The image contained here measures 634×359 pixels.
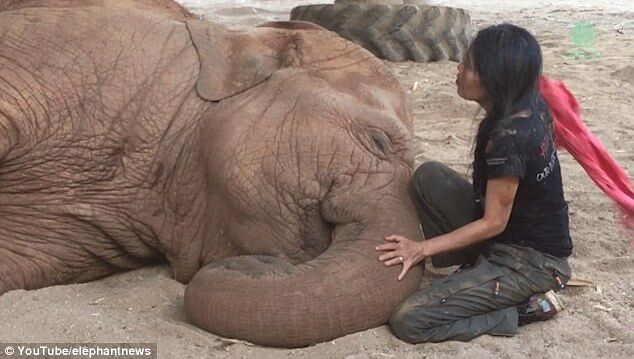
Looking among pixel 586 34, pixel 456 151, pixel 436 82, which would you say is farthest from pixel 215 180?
A: pixel 586 34

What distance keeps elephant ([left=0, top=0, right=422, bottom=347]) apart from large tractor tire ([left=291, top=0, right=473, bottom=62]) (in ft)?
13.3

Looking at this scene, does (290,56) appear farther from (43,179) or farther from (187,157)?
(43,179)

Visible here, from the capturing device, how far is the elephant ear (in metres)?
3.94

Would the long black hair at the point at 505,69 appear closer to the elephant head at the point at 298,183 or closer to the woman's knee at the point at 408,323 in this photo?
→ the elephant head at the point at 298,183

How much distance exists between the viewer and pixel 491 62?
3424mm

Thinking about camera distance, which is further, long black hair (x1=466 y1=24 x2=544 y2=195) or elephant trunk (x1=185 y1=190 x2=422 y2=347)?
long black hair (x1=466 y1=24 x2=544 y2=195)

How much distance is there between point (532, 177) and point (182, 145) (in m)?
1.38

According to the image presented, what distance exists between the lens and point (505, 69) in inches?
134

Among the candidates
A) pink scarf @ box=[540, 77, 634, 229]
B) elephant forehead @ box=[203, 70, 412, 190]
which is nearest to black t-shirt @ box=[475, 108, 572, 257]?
elephant forehead @ box=[203, 70, 412, 190]

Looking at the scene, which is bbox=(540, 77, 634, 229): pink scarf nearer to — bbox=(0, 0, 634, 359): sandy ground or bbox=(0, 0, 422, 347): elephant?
bbox=(0, 0, 634, 359): sandy ground

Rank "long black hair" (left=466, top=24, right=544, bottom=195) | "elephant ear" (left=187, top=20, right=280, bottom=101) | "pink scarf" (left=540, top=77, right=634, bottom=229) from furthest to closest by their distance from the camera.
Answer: "pink scarf" (left=540, top=77, right=634, bottom=229) < "elephant ear" (left=187, top=20, right=280, bottom=101) < "long black hair" (left=466, top=24, right=544, bottom=195)

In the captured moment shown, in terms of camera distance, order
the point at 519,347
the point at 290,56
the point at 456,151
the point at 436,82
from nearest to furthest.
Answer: the point at 519,347, the point at 290,56, the point at 456,151, the point at 436,82

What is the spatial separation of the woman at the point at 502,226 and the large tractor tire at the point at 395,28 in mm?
4686

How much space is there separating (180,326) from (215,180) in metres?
0.64
